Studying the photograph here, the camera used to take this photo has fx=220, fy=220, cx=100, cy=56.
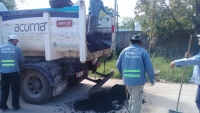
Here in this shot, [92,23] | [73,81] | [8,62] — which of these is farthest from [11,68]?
[92,23]

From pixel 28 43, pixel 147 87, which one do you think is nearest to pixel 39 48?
pixel 28 43

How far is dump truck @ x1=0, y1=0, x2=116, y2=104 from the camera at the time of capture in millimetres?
5355

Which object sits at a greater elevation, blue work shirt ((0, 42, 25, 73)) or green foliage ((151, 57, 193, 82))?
blue work shirt ((0, 42, 25, 73))

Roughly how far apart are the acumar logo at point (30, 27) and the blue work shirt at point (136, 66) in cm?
252

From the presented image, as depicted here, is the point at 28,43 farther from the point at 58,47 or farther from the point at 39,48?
the point at 58,47

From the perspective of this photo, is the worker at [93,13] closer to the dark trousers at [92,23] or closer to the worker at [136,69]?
the dark trousers at [92,23]

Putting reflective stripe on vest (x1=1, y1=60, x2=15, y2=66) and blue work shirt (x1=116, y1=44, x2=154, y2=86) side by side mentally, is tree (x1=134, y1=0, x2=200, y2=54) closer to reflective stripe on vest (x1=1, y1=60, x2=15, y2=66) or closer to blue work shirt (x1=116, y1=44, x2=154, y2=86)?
blue work shirt (x1=116, y1=44, x2=154, y2=86)

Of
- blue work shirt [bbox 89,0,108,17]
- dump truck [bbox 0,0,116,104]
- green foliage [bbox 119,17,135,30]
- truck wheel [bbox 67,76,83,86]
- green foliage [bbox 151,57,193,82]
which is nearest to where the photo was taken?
dump truck [bbox 0,0,116,104]

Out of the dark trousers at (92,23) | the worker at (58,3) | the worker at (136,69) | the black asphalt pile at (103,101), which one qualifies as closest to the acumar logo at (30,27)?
the worker at (58,3)

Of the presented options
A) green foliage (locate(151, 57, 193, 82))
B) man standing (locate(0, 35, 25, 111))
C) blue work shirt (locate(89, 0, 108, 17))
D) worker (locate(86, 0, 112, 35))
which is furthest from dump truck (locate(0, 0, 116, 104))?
green foliage (locate(151, 57, 193, 82))

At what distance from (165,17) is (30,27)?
761cm

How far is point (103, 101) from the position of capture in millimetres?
5797

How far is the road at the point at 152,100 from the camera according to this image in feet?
17.4

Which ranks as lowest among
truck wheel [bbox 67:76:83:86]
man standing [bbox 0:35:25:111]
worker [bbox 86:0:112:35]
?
truck wheel [bbox 67:76:83:86]
